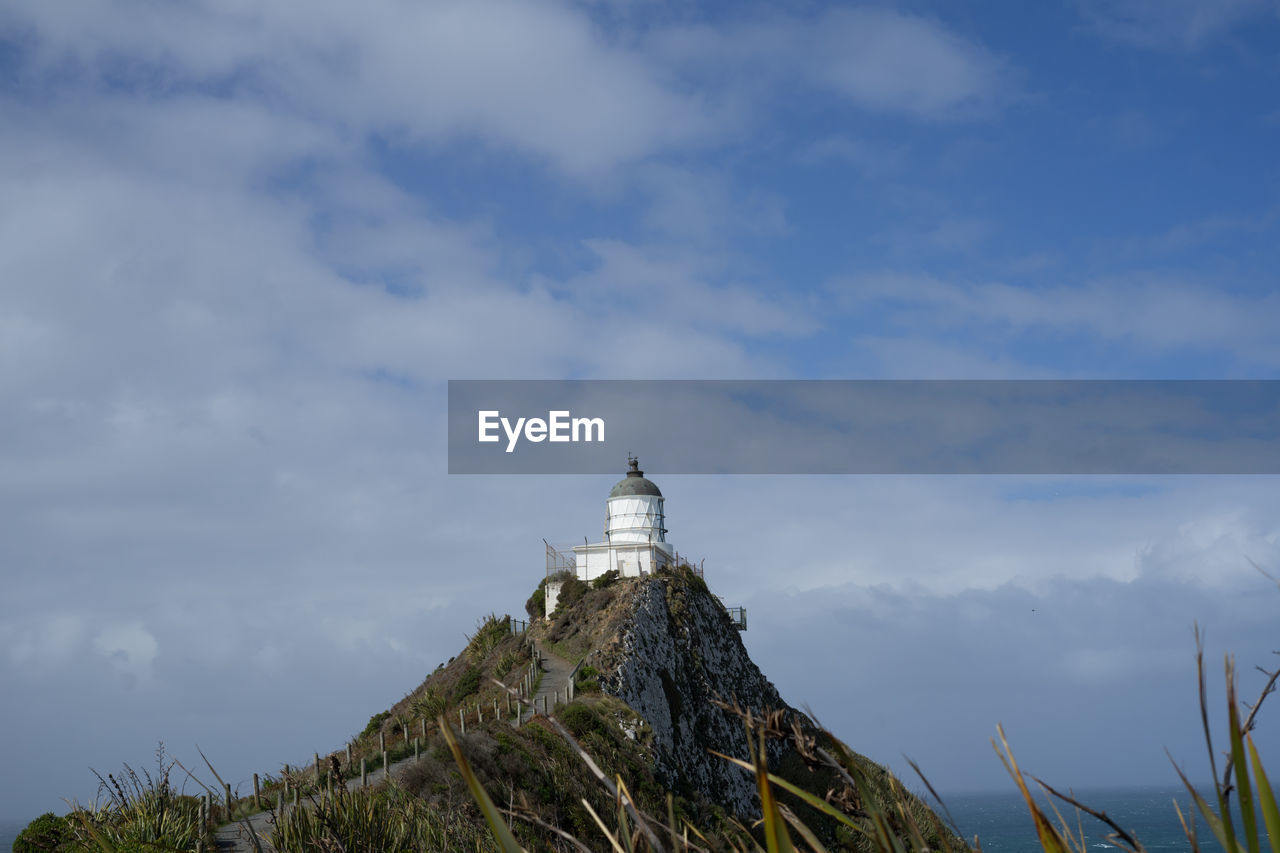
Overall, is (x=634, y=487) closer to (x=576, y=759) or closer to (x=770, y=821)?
(x=576, y=759)

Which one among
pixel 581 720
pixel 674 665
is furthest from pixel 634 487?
pixel 581 720

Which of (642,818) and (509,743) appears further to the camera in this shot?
(509,743)

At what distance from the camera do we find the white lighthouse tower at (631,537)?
147ft

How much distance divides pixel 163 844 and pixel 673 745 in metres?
24.3

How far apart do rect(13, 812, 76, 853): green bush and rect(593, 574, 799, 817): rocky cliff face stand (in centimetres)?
1709

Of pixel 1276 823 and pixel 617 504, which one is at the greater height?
pixel 617 504

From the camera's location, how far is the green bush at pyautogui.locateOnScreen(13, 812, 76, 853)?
38.7 feet

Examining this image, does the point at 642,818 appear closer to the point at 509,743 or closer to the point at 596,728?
the point at 509,743

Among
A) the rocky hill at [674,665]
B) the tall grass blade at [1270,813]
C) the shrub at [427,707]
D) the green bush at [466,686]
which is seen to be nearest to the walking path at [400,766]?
the rocky hill at [674,665]

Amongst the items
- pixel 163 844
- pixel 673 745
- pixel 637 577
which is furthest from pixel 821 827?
pixel 163 844

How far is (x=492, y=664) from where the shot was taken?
3978 centimetres

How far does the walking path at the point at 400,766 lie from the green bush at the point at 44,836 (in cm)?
186

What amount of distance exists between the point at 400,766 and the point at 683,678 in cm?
1992

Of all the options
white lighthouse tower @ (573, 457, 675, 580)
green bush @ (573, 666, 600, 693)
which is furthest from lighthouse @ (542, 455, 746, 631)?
green bush @ (573, 666, 600, 693)
